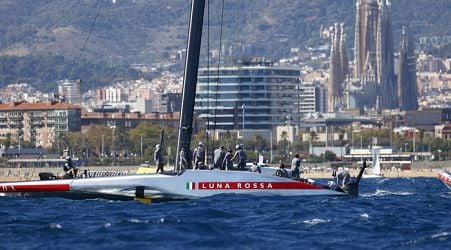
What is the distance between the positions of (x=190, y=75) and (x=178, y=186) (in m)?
4.35

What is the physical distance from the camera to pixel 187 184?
48.6 metres

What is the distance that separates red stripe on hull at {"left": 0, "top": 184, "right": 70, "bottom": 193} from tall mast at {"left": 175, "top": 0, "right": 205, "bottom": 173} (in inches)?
151

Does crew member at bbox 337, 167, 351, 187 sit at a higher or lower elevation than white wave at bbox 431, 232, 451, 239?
higher

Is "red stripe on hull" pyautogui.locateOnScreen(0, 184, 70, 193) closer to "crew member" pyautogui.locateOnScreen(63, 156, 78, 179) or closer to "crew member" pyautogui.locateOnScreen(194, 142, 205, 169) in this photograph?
"crew member" pyautogui.locateOnScreen(63, 156, 78, 179)

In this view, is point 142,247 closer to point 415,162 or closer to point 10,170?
point 10,170

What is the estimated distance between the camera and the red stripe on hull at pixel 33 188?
4988 centimetres

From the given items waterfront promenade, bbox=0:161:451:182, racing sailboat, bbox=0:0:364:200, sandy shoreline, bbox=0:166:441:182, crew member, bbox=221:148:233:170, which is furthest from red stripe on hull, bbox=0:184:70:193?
sandy shoreline, bbox=0:166:441:182

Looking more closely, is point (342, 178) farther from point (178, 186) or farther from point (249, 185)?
point (178, 186)

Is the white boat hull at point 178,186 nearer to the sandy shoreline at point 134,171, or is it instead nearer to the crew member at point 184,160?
the crew member at point 184,160

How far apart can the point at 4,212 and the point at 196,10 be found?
10622 mm

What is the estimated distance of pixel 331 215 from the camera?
42250mm

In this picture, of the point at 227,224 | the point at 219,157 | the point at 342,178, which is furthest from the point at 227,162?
the point at 227,224

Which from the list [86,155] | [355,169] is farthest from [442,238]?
[86,155]

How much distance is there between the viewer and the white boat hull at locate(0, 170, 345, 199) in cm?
4853
